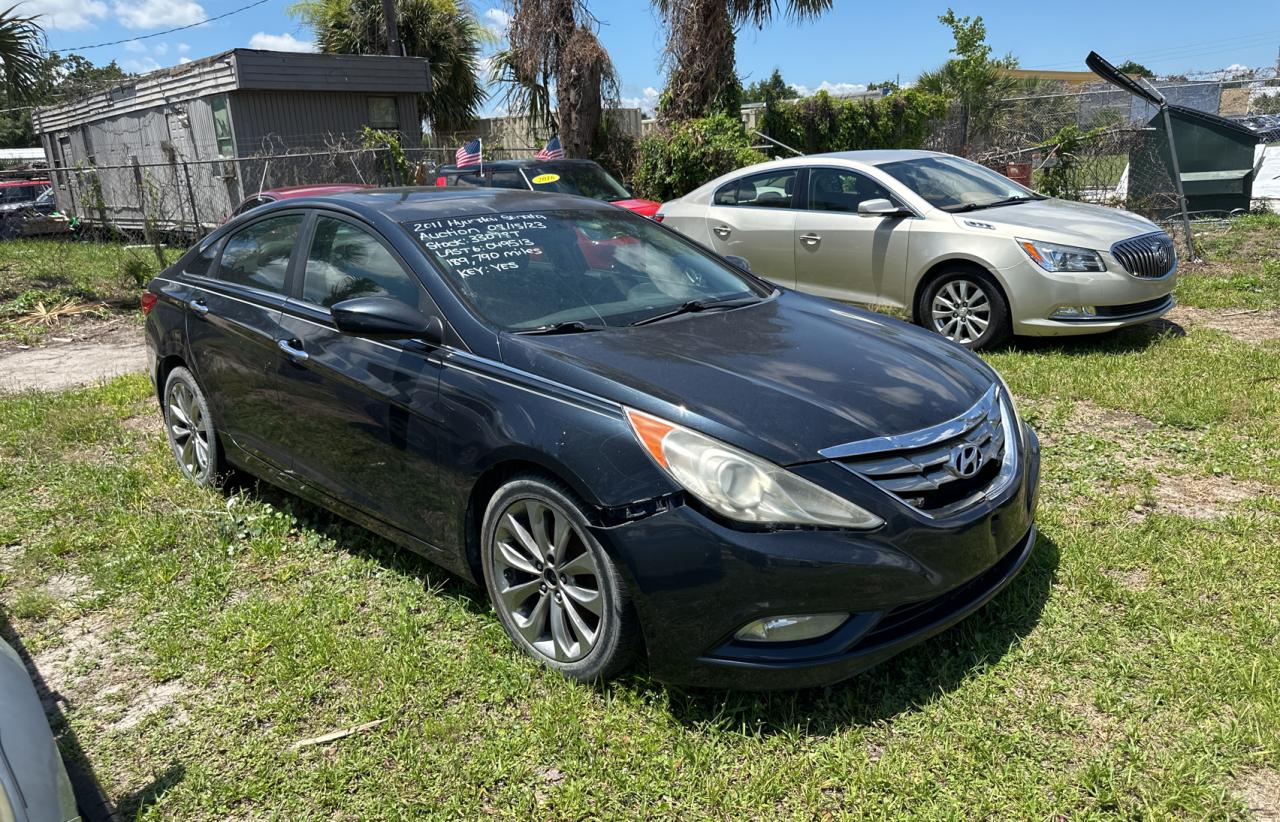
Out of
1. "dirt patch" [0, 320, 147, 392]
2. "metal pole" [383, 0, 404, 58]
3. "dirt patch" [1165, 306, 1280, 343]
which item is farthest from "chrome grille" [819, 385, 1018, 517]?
"metal pole" [383, 0, 404, 58]

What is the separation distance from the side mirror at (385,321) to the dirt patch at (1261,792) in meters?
2.74

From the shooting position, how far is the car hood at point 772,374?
2736mm

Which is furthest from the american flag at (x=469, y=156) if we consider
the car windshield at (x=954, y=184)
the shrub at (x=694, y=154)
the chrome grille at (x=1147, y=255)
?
the chrome grille at (x=1147, y=255)

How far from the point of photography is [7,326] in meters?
10.7

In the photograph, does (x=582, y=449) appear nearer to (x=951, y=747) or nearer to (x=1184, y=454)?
(x=951, y=747)

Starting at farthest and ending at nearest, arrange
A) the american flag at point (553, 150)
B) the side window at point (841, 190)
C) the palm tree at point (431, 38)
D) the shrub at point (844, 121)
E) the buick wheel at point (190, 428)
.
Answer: the palm tree at point (431, 38) → the shrub at point (844, 121) → the american flag at point (553, 150) → the side window at point (841, 190) → the buick wheel at point (190, 428)

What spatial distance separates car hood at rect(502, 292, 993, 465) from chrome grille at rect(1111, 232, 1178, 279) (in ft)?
12.1

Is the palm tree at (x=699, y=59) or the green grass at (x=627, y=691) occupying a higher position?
the palm tree at (x=699, y=59)

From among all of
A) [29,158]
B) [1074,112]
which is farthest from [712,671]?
[29,158]

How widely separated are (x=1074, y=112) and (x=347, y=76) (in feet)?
51.0

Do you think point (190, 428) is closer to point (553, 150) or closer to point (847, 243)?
point (847, 243)

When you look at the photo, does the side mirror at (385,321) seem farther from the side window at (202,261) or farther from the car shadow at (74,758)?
the side window at (202,261)

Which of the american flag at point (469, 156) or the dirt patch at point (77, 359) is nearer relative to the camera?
the dirt patch at point (77, 359)

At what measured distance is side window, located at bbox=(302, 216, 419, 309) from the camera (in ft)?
11.7
